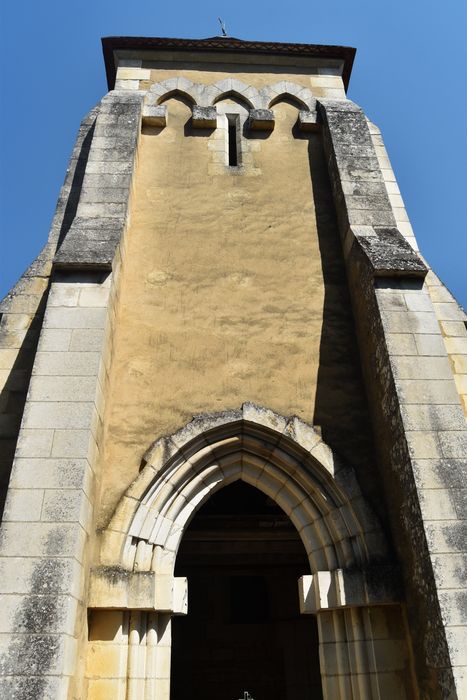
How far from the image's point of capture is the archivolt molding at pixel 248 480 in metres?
4.35

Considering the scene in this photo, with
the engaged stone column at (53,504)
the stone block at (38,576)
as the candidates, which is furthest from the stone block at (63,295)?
the stone block at (38,576)

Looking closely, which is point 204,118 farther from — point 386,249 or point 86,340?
point 86,340

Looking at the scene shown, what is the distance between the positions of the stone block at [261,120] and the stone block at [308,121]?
0.38 m

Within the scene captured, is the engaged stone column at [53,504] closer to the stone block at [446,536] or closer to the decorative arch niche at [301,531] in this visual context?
the decorative arch niche at [301,531]

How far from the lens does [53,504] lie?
3693 mm

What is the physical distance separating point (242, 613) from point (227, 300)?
600 cm

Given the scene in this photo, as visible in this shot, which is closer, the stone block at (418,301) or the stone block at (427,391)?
the stone block at (427,391)

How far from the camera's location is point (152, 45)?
7766 millimetres

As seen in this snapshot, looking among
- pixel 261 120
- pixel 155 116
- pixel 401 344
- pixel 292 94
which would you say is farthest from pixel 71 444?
pixel 292 94

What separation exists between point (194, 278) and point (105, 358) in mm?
1542

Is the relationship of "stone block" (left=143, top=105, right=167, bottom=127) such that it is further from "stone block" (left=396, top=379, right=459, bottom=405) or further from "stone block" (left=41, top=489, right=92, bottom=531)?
"stone block" (left=41, top=489, right=92, bottom=531)

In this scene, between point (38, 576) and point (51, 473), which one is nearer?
point (38, 576)

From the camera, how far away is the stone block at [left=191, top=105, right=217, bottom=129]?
22.8 ft

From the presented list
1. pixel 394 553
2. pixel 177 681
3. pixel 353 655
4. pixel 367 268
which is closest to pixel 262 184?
pixel 367 268
